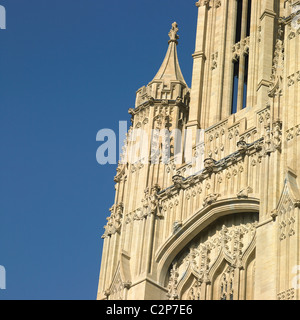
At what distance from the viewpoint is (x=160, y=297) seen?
31.2 meters

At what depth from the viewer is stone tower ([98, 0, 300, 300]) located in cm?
2792

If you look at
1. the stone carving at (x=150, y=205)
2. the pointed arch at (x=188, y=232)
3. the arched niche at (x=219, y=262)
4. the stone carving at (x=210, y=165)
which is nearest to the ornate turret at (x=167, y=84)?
the stone carving at (x=150, y=205)

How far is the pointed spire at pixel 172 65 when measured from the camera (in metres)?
36.3

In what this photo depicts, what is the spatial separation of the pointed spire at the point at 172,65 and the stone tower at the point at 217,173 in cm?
5

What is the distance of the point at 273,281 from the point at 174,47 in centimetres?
1339

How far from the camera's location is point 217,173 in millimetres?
31547

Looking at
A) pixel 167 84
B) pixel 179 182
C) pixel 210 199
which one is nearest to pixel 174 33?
pixel 167 84

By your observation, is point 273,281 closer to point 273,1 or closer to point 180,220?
point 180,220

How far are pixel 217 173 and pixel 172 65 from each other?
657cm

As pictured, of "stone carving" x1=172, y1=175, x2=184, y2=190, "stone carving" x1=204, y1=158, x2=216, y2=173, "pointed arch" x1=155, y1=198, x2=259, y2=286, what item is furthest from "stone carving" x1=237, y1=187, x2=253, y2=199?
"stone carving" x1=172, y1=175, x2=184, y2=190

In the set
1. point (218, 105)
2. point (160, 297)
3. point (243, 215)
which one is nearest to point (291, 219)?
point (243, 215)

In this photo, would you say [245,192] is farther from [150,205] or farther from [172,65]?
[172,65]

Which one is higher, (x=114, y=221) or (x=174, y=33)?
(x=174, y=33)

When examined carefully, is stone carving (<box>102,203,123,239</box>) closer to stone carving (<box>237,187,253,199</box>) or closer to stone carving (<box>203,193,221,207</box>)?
stone carving (<box>203,193,221,207</box>)
